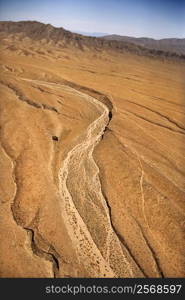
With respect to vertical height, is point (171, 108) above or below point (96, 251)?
above

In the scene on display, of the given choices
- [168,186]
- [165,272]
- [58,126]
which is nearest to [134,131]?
[58,126]

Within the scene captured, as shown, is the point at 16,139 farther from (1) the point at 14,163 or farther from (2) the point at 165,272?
(2) the point at 165,272

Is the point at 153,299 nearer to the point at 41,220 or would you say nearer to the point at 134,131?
the point at 41,220

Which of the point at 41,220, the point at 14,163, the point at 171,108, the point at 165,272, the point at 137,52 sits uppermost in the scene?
the point at 137,52

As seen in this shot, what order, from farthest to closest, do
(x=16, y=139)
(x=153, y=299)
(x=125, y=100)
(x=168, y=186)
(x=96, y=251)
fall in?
(x=125, y=100) → (x=16, y=139) → (x=168, y=186) → (x=96, y=251) → (x=153, y=299)

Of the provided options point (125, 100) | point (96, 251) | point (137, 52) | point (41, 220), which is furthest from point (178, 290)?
point (137, 52)

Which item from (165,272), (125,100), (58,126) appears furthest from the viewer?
(125,100)

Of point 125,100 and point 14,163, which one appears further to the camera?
point 125,100
